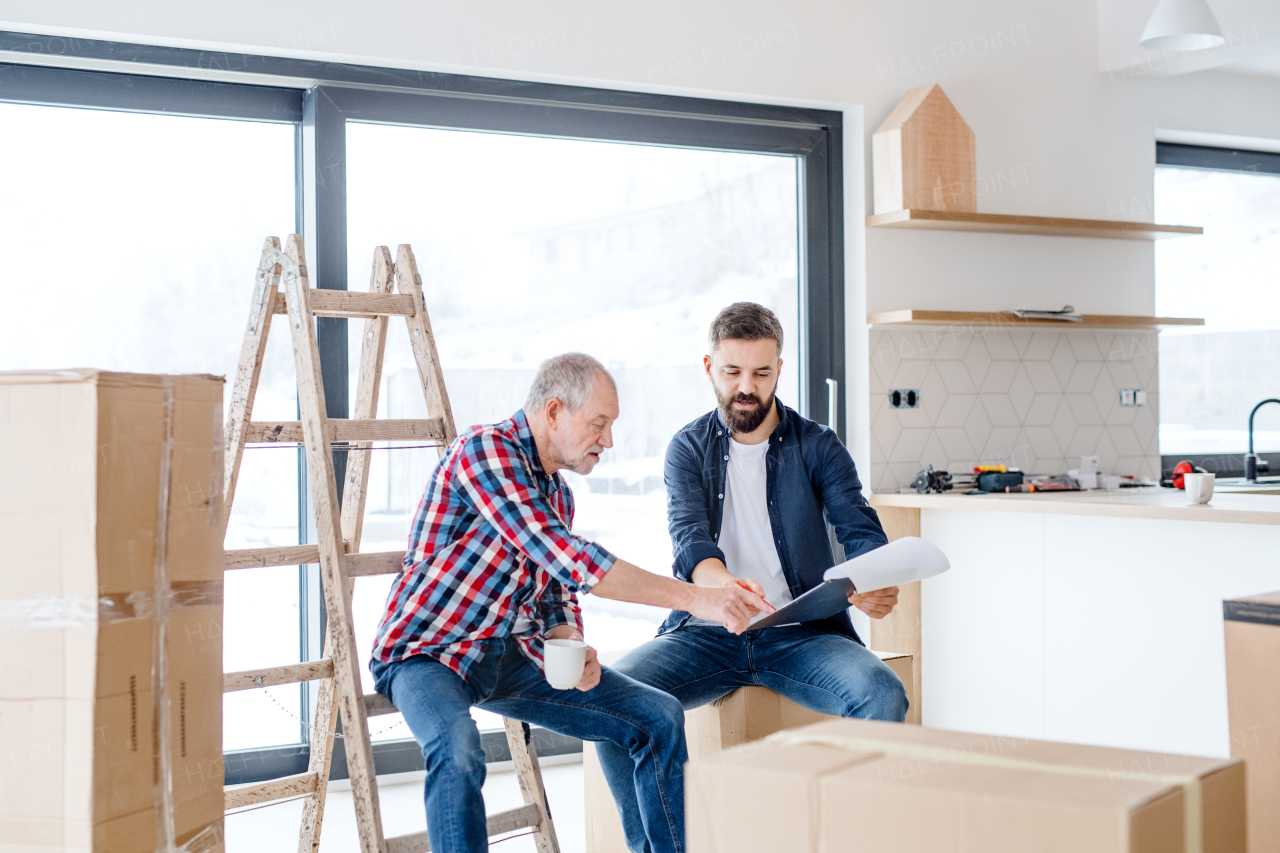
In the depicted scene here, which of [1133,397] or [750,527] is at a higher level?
[1133,397]

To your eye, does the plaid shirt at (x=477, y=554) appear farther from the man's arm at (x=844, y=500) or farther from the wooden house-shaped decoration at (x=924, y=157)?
the wooden house-shaped decoration at (x=924, y=157)

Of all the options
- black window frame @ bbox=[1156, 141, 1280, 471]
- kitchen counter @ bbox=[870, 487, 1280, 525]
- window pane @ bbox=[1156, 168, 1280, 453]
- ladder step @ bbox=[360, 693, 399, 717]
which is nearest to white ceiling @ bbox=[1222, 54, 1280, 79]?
black window frame @ bbox=[1156, 141, 1280, 471]

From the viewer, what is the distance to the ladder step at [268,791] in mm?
2189

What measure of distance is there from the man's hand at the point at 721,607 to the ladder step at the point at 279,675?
2.45ft

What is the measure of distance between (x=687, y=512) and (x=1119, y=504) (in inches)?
46.2

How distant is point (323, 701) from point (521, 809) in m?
0.51

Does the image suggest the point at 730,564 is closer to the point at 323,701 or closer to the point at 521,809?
the point at 521,809

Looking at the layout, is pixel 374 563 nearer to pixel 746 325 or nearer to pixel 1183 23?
pixel 746 325

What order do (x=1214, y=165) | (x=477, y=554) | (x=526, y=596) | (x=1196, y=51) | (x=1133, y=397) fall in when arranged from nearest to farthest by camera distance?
(x=477, y=554), (x=526, y=596), (x=1196, y=51), (x=1133, y=397), (x=1214, y=165)

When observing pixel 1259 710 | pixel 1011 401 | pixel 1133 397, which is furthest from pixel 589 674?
pixel 1133 397

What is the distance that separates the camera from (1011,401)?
3.81 metres

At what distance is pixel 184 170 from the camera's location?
2977 millimetres

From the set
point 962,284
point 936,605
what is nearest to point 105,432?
point 936,605

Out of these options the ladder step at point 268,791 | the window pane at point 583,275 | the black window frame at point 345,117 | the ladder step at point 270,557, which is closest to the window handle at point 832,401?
the black window frame at point 345,117
